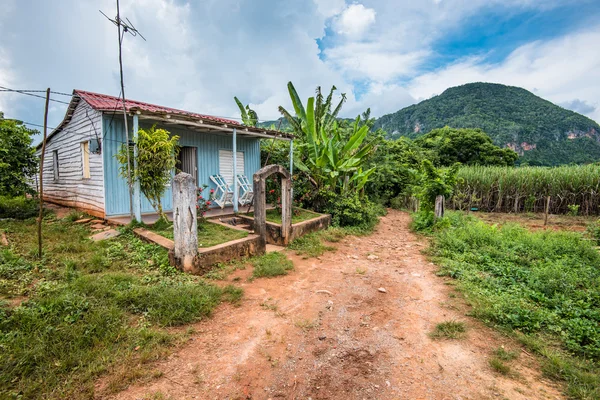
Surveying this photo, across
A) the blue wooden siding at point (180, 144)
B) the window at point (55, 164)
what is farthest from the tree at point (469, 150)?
the window at point (55, 164)

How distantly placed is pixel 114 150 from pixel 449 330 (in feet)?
26.1

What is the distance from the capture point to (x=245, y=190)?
909 cm

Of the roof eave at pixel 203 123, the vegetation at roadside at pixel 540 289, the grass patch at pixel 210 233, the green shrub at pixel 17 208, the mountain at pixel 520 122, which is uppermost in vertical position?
the mountain at pixel 520 122

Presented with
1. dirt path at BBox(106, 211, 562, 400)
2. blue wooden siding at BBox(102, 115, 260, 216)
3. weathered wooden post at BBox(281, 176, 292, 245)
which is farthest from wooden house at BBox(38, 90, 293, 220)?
dirt path at BBox(106, 211, 562, 400)

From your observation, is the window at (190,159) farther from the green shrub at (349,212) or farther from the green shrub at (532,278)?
the green shrub at (532,278)

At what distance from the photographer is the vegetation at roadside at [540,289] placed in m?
2.58

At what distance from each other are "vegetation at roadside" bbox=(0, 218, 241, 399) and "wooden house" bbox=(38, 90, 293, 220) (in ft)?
6.60

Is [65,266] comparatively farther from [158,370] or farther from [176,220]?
[158,370]

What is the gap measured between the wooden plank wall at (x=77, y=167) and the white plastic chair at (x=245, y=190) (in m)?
3.75

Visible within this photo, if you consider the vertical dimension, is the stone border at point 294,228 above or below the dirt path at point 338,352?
above

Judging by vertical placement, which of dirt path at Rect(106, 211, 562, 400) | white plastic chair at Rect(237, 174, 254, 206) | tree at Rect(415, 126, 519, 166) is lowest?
dirt path at Rect(106, 211, 562, 400)

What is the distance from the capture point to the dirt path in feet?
7.27

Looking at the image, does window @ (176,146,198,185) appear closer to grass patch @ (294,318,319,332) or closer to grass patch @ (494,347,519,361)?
grass patch @ (294,318,319,332)

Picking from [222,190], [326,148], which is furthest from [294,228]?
[222,190]
